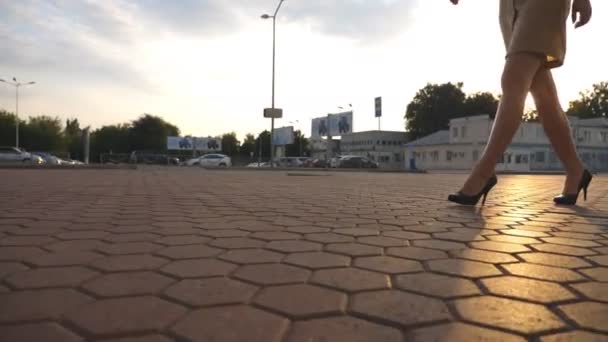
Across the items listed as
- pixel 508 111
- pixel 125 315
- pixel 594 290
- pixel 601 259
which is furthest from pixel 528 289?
pixel 508 111

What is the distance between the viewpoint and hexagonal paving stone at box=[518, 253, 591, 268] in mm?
1929

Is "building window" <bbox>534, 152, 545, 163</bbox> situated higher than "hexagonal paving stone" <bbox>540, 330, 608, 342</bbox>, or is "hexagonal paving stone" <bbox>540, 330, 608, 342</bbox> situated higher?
"building window" <bbox>534, 152, 545, 163</bbox>

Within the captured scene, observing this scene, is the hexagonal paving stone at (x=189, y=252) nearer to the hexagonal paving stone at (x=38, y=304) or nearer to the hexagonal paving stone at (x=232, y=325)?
the hexagonal paving stone at (x=38, y=304)

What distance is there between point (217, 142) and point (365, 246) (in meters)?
58.4

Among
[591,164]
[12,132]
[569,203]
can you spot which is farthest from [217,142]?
[569,203]

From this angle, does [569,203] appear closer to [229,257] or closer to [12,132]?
[229,257]

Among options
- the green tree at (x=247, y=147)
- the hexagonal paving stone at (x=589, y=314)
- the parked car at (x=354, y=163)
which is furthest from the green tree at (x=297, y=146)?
the hexagonal paving stone at (x=589, y=314)

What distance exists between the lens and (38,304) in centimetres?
138

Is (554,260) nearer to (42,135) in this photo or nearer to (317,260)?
(317,260)

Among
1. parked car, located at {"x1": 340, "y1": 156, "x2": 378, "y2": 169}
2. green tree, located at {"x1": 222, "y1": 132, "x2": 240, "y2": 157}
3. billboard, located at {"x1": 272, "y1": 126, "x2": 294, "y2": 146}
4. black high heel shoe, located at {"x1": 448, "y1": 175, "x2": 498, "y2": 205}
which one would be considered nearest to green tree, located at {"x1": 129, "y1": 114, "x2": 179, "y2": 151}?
green tree, located at {"x1": 222, "y1": 132, "x2": 240, "y2": 157}

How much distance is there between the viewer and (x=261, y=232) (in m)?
2.70

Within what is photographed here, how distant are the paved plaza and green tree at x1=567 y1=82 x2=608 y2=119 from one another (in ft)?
257

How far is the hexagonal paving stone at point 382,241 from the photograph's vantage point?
2344 mm

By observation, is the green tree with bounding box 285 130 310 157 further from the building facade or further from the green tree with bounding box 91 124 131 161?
the green tree with bounding box 91 124 131 161
